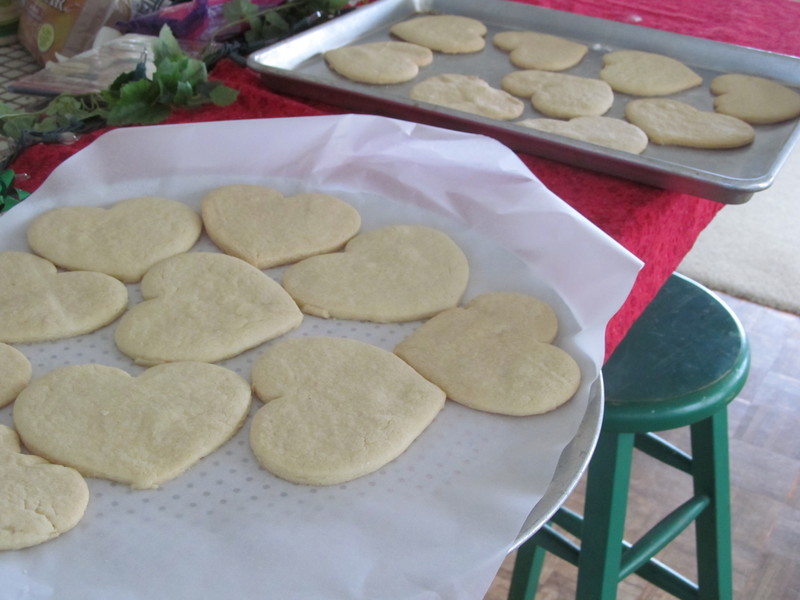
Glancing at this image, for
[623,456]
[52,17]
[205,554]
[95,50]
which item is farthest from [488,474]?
[52,17]

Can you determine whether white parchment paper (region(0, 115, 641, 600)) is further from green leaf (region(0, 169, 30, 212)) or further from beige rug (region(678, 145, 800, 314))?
beige rug (region(678, 145, 800, 314))

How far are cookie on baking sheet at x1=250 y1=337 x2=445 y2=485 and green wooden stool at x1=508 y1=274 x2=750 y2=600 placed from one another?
370 mm

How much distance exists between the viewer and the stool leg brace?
1036 mm

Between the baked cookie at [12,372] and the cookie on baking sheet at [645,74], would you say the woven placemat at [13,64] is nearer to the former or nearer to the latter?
the baked cookie at [12,372]

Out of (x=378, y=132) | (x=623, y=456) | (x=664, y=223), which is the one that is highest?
(x=378, y=132)

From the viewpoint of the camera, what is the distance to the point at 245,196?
947 mm

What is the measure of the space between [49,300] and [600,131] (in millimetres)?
738

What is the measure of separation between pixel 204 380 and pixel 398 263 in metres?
0.25

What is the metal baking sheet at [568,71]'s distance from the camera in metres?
1.01

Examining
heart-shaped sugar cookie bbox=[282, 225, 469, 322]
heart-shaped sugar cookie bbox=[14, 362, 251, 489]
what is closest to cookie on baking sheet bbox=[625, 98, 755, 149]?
heart-shaped sugar cookie bbox=[282, 225, 469, 322]

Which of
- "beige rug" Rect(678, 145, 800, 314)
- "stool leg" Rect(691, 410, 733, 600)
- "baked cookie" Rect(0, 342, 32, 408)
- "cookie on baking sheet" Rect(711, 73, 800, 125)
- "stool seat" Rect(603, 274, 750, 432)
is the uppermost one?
"baked cookie" Rect(0, 342, 32, 408)

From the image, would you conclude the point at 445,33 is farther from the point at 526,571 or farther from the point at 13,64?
the point at 526,571

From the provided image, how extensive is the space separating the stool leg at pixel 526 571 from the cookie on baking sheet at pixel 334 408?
0.70 m

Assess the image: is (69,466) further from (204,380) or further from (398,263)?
(398,263)
